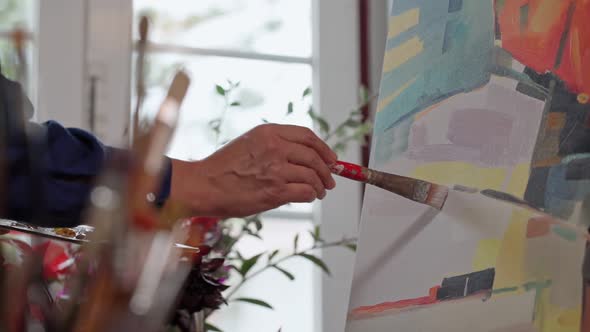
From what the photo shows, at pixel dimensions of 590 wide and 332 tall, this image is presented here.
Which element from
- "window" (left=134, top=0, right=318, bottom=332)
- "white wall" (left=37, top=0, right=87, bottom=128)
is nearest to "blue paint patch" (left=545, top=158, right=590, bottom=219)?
"window" (left=134, top=0, right=318, bottom=332)

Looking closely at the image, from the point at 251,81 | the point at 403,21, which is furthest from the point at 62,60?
the point at 403,21

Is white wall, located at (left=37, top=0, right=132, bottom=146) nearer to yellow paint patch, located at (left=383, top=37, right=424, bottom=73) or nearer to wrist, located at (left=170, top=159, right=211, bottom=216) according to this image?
yellow paint patch, located at (left=383, top=37, right=424, bottom=73)

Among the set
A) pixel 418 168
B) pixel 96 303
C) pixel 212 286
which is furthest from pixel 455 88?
pixel 96 303

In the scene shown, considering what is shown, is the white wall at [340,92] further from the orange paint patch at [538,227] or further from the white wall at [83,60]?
the orange paint patch at [538,227]

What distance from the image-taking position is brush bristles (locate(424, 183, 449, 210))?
1017 mm

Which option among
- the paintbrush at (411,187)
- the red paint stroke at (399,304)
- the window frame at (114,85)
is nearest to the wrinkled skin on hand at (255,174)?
the paintbrush at (411,187)

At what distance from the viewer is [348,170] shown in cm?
94

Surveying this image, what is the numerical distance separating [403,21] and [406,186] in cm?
25

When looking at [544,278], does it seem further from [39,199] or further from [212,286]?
[39,199]

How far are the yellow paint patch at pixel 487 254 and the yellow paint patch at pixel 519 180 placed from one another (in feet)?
0.20

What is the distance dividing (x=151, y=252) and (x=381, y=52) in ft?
5.24

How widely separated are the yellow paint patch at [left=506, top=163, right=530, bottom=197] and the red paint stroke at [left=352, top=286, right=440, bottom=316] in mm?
144

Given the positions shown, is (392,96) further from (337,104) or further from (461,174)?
(337,104)

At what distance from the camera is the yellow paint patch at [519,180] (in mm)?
1019
